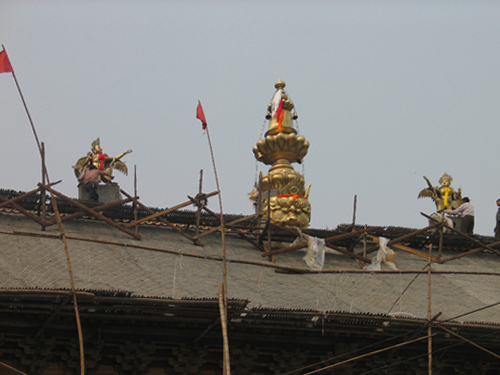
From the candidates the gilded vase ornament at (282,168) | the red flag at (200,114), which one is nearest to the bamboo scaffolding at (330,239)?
the gilded vase ornament at (282,168)

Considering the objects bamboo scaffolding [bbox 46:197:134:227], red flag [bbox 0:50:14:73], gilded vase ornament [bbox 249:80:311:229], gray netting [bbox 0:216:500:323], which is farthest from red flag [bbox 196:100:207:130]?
gilded vase ornament [bbox 249:80:311:229]

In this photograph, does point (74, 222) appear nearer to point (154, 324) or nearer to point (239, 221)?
point (239, 221)

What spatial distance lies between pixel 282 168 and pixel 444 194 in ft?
14.6

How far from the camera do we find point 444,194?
64.0 feet

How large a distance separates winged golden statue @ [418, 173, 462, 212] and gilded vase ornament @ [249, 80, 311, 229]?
11.7 feet

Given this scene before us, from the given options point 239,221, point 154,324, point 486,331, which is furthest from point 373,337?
point 239,221

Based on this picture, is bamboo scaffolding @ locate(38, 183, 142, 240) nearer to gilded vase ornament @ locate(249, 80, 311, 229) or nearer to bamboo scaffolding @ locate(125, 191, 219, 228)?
bamboo scaffolding @ locate(125, 191, 219, 228)

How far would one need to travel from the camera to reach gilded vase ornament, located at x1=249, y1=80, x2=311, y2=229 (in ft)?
56.0

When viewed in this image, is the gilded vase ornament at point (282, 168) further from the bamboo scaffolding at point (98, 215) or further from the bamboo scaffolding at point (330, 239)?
the bamboo scaffolding at point (98, 215)

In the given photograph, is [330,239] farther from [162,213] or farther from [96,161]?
[96,161]

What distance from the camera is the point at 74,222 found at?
14.8 m

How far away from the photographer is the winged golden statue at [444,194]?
63.7ft

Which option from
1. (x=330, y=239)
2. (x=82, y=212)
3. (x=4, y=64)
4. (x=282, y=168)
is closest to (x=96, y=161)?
(x=82, y=212)

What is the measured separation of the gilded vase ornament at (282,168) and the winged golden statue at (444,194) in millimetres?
3558
